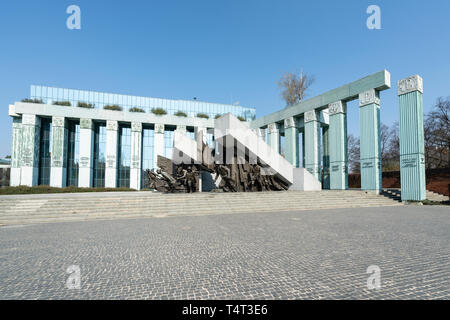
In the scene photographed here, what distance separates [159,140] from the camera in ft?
101

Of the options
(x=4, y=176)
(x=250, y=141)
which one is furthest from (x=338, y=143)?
(x=4, y=176)

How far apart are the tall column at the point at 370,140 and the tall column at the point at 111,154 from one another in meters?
26.4

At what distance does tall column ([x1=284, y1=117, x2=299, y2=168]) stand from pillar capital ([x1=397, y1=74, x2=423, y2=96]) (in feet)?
33.3

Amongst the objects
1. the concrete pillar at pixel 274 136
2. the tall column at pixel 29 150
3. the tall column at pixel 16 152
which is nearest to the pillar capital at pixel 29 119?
the tall column at pixel 29 150

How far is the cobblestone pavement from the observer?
8.84 ft

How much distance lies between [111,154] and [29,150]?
27.3ft

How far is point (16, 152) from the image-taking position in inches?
1022

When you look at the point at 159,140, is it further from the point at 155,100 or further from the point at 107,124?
the point at 155,100

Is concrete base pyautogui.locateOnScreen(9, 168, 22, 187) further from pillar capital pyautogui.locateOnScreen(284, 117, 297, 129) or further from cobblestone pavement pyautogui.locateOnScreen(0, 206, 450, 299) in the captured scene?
pillar capital pyautogui.locateOnScreen(284, 117, 297, 129)

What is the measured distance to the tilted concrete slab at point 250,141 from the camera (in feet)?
47.8

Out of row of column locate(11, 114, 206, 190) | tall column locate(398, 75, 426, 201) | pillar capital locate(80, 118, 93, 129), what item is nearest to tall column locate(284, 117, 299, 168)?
row of column locate(11, 114, 206, 190)

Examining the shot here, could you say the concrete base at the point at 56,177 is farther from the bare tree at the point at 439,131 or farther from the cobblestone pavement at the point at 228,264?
the bare tree at the point at 439,131
